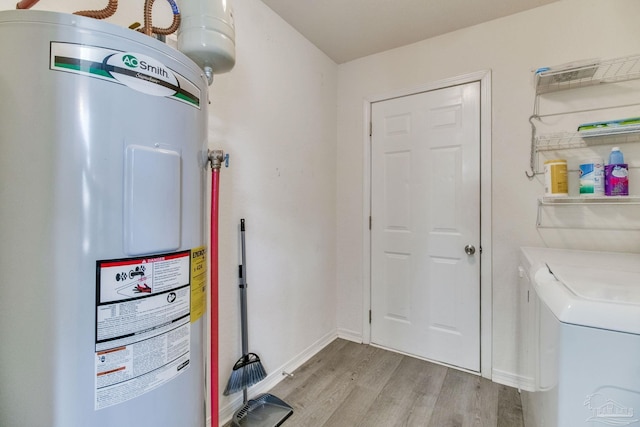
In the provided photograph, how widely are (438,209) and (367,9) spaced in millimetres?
1509

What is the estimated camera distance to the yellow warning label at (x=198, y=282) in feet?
2.58

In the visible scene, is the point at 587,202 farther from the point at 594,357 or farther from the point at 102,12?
the point at 102,12

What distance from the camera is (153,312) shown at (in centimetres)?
67

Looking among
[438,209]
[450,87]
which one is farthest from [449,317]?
[450,87]

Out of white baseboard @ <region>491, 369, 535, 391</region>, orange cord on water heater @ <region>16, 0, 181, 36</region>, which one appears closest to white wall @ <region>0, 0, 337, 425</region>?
orange cord on water heater @ <region>16, 0, 181, 36</region>

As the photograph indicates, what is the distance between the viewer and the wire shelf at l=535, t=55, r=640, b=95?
159 centimetres

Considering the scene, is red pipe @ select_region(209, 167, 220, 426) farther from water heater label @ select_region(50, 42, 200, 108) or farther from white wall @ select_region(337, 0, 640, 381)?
white wall @ select_region(337, 0, 640, 381)

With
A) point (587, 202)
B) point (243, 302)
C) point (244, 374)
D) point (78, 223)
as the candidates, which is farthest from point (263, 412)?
point (587, 202)

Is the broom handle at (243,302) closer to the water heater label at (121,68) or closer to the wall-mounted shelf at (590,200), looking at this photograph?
the water heater label at (121,68)

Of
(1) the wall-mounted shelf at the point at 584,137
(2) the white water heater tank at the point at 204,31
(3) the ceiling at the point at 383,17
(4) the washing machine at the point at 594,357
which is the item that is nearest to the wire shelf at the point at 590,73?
(1) the wall-mounted shelf at the point at 584,137

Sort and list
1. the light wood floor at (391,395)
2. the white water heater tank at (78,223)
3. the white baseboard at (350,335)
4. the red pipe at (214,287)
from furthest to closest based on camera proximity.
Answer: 1. the white baseboard at (350,335)
2. the light wood floor at (391,395)
3. the red pipe at (214,287)
4. the white water heater tank at (78,223)

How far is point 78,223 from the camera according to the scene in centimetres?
60

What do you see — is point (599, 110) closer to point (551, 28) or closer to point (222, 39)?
point (551, 28)

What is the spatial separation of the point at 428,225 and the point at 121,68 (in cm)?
214
